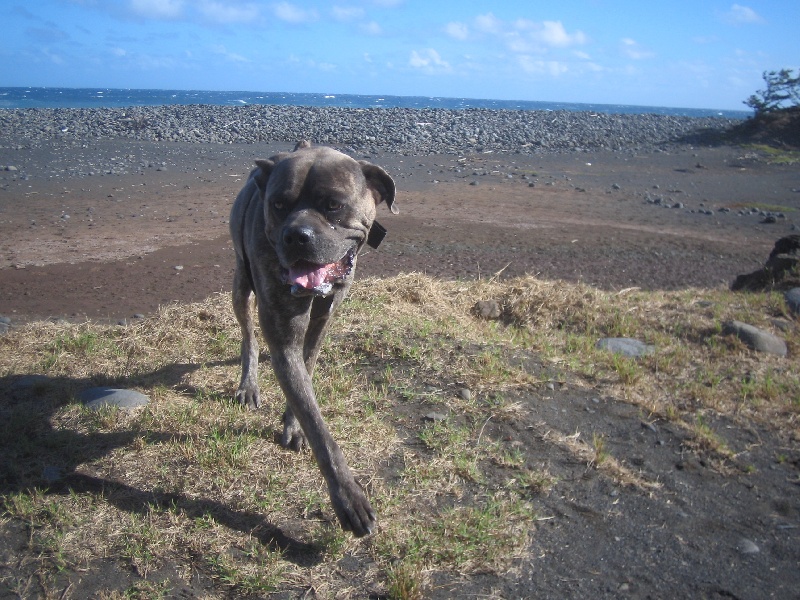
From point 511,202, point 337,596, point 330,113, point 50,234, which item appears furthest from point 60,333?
point 330,113

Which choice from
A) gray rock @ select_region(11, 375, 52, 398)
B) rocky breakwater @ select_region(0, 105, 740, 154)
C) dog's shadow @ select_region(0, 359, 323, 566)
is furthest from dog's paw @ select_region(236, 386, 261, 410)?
rocky breakwater @ select_region(0, 105, 740, 154)

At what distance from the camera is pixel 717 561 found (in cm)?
338

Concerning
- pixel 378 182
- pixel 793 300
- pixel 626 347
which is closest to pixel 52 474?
pixel 378 182

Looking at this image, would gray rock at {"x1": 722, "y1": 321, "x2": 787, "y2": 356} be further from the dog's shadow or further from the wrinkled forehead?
the dog's shadow

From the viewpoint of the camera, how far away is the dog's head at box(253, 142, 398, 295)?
3.50 metres

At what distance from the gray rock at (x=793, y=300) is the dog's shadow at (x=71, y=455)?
5.66 m

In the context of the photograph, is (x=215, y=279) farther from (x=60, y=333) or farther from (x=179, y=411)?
(x=179, y=411)

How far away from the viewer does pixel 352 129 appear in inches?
1083

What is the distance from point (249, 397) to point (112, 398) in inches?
35.0

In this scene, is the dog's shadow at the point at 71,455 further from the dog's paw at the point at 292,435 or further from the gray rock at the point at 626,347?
the gray rock at the point at 626,347

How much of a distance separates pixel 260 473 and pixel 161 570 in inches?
32.7

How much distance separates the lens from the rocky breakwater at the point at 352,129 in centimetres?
2458

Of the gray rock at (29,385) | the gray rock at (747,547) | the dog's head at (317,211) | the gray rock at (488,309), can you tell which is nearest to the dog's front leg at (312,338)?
the dog's head at (317,211)

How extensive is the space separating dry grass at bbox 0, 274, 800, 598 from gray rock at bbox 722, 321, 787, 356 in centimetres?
12
